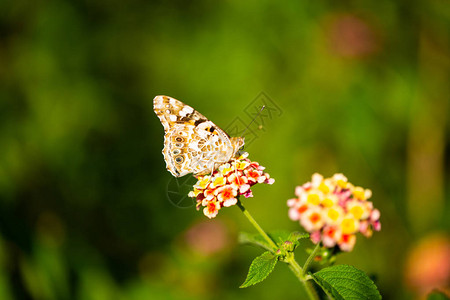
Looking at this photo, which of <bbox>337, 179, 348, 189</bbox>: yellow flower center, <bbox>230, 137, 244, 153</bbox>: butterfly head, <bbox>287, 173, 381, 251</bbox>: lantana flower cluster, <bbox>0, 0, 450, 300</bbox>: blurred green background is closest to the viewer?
<bbox>287, 173, 381, 251</bbox>: lantana flower cluster

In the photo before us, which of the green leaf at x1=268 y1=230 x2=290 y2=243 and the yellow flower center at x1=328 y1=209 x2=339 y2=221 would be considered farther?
the green leaf at x1=268 y1=230 x2=290 y2=243

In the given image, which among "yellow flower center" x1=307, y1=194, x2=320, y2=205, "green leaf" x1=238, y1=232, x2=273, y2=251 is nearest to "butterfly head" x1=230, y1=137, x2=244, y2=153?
"green leaf" x1=238, y1=232, x2=273, y2=251

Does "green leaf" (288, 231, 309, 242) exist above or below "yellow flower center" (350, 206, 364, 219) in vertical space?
below

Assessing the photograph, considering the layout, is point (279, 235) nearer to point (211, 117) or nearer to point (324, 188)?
point (324, 188)

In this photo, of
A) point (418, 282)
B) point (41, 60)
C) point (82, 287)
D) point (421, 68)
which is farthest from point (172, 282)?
point (421, 68)

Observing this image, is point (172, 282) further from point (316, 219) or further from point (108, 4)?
point (108, 4)

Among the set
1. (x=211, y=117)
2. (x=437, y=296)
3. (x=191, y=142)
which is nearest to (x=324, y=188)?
(x=437, y=296)

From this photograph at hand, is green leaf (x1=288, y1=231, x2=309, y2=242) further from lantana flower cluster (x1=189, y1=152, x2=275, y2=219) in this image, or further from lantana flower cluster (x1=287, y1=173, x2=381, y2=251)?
lantana flower cluster (x1=189, y1=152, x2=275, y2=219)
